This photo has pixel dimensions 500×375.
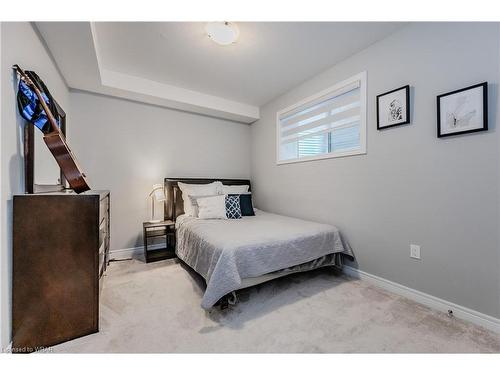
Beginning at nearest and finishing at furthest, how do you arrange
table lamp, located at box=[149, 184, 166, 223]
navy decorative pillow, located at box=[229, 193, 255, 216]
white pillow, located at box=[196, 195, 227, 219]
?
1. white pillow, located at box=[196, 195, 227, 219]
2. table lamp, located at box=[149, 184, 166, 223]
3. navy decorative pillow, located at box=[229, 193, 255, 216]

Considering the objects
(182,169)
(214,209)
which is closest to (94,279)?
(214,209)

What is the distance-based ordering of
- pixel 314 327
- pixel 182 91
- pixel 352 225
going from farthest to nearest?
pixel 182 91
pixel 352 225
pixel 314 327

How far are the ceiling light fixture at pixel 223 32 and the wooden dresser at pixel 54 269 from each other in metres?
1.66

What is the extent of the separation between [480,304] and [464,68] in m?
1.73

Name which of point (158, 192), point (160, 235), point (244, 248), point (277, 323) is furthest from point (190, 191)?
point (277, 323)

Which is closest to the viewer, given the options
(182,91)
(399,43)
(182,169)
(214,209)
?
(399,43)

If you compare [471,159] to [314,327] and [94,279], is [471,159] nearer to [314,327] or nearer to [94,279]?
[314,327]

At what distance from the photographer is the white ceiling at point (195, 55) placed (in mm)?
1881

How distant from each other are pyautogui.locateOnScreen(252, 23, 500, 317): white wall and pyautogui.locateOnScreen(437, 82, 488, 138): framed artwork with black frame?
0.05 m

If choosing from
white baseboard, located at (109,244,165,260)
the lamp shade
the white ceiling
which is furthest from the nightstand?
the white ceiling

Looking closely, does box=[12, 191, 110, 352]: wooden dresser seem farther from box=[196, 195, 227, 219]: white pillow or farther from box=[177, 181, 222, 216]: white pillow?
box=[177, 181, 222, 216]: white pillow

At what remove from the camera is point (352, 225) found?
237 centimetres

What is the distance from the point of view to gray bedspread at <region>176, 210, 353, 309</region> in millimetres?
1663
